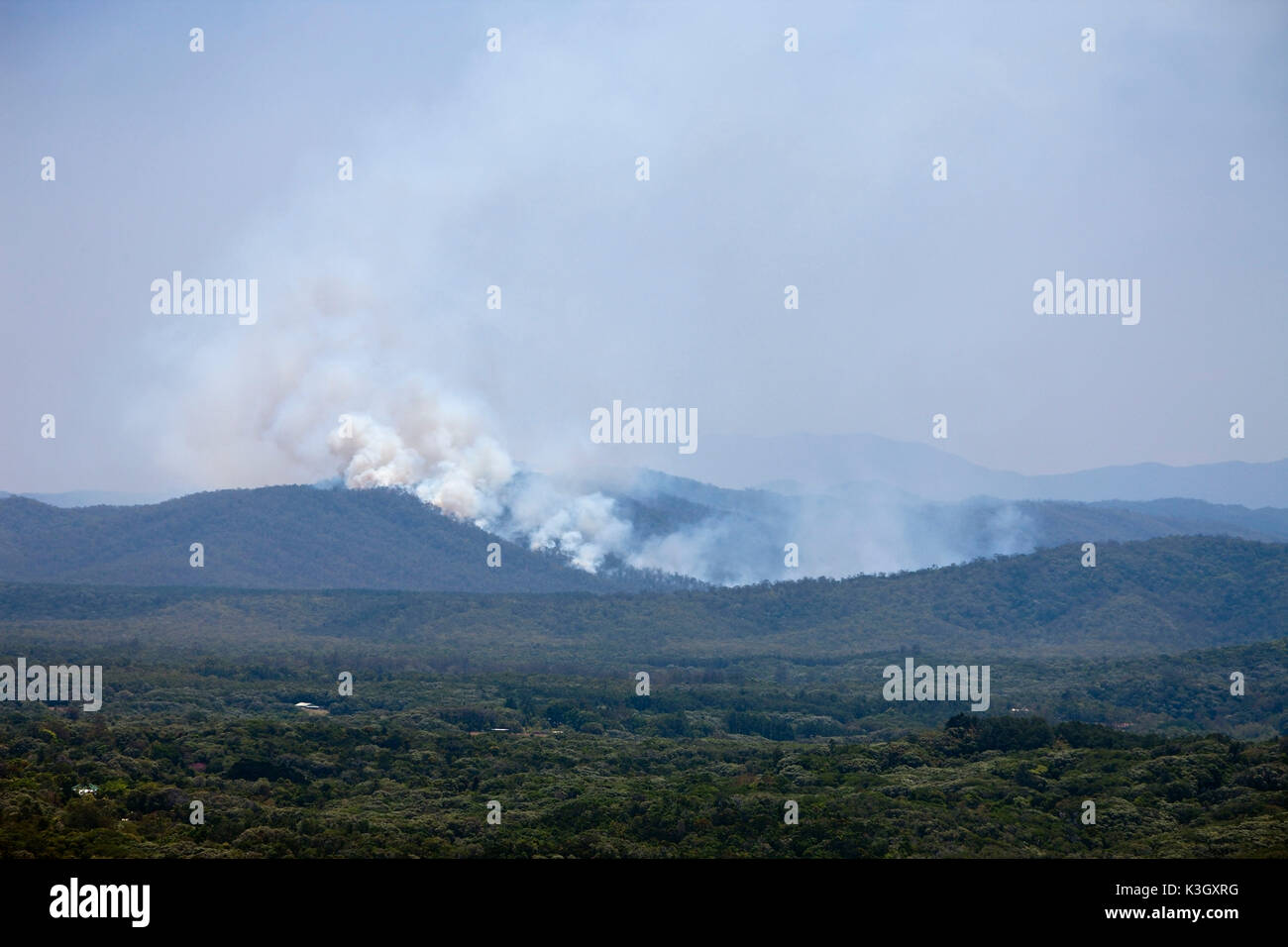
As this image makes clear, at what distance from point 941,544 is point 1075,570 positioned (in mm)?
51817

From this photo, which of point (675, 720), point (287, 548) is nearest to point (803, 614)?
point (675, 720)

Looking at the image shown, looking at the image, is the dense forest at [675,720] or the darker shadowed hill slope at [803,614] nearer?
the dense forest at [675,720]

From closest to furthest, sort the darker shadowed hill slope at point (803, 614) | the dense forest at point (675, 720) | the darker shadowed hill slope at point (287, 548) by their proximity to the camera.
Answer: the dense forest at point (675, 720) → the darker shadowed hill slope at point (803, 614) → the darker shadowed hill slope at point (287, 548)

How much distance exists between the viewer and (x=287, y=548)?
170m

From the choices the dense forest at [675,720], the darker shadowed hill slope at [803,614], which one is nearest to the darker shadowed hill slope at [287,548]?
the darker shadowed hill slope at [803,614]

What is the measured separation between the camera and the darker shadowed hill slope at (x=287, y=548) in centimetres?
16350

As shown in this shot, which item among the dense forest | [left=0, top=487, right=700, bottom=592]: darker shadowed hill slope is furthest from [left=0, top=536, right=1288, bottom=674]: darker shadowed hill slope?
[left=0, top=487, right=700, bottom=592]: darker shadowed hill slope

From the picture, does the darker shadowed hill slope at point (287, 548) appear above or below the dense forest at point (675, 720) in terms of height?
above

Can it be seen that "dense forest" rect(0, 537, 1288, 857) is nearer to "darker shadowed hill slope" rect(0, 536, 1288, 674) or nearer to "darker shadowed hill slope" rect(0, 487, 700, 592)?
"darker shadowed hill slope" rect(0, 536, 1288, 674)

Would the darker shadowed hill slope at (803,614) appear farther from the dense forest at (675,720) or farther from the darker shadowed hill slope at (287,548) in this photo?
the darker shadowed hill slope at (287,548)

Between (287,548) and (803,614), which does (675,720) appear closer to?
(803,614)

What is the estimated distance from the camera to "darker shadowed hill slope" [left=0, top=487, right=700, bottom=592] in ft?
536
